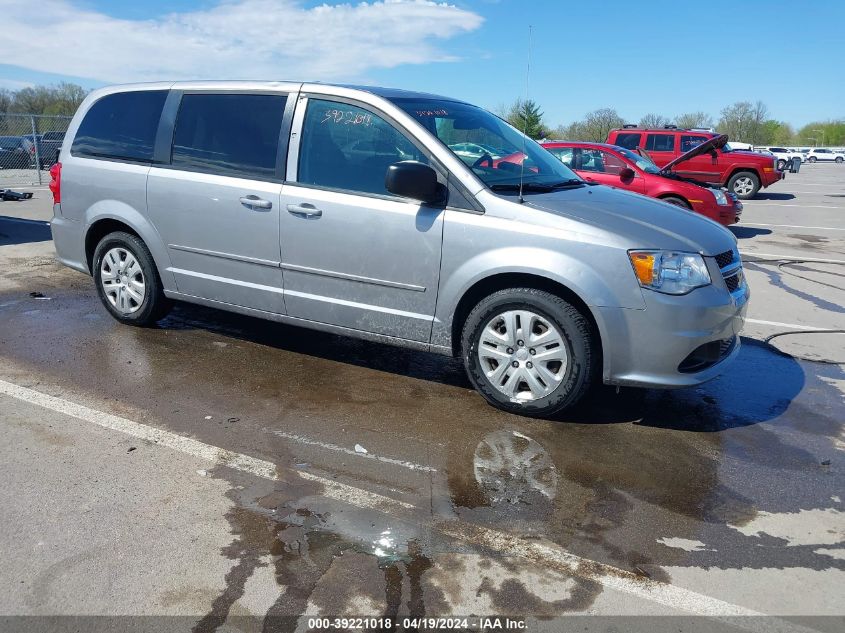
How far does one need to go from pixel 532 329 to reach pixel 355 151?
1.68 meters

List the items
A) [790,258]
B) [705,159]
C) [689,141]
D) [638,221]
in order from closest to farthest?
[638,221] < [790,258] < [689,141] < [705,159]

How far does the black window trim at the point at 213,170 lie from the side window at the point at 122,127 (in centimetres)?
9

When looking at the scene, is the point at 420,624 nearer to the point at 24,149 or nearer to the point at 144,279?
the point at 144,279

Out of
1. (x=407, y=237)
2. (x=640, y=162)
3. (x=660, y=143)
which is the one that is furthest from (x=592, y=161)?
(x=407, y=237)

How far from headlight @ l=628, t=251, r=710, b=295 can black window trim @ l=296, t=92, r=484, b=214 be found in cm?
98

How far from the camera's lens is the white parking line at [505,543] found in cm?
265

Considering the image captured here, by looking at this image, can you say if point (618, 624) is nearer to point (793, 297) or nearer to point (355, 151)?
point (355, 151)

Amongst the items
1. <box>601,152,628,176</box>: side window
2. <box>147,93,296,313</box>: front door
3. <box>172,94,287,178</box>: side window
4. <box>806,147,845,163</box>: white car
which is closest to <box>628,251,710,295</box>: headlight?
<box>147,93,296,313</box>: front door

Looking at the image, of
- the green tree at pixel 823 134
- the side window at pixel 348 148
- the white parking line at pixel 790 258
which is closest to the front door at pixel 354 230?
the side window at pixel 348 148

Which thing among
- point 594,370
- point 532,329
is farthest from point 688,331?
point 532,329

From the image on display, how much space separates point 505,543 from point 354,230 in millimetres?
2329

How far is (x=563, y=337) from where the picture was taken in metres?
4.16

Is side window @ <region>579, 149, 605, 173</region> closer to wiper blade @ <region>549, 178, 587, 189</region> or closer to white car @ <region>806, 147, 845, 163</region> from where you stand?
wiper blade @ <region>549, 178, 587, 189</region>

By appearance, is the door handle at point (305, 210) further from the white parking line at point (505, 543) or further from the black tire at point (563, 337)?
the white parking line at point (505, 543)
